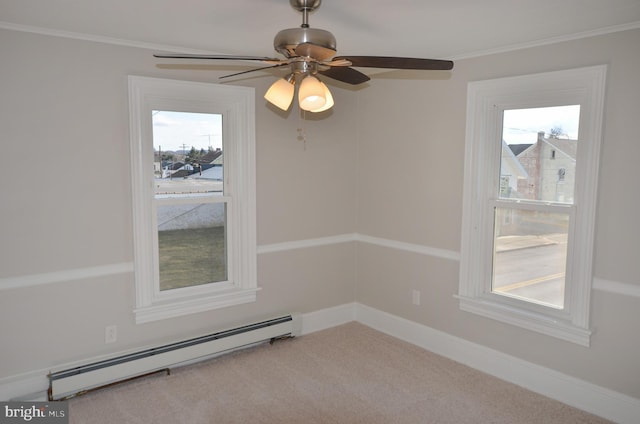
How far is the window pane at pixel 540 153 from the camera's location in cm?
294

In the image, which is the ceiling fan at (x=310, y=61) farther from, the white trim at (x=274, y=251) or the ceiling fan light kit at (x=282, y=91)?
the white trim at (x=274, y=251)

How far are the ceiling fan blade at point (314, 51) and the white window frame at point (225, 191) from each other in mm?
1755

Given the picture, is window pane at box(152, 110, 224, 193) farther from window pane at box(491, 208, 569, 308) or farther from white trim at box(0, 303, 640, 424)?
window pane at box(491, 208, 569, 308)

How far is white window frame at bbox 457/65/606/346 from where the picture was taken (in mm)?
2801

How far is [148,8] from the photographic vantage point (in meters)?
2.34

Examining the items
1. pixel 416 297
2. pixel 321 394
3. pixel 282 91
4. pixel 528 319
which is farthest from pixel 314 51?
pixel 416 297

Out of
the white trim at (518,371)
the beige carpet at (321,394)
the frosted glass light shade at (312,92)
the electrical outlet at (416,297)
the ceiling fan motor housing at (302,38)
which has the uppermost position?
the ceiling fan motor housing at (302,38)

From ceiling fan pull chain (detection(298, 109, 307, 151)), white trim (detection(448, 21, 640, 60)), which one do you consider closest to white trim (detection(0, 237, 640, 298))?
ceiling fan pull chain (detection(298, 109, 307, 151))

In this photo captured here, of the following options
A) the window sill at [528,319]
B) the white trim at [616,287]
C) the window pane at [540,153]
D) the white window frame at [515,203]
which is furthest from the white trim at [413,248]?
the white trim at [616,287]

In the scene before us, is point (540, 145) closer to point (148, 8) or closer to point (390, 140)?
point (390, 140)

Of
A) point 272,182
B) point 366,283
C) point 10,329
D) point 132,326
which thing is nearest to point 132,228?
point 132,326

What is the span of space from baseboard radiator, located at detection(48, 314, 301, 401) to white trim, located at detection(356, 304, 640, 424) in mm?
942

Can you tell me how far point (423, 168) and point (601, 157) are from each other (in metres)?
1.35

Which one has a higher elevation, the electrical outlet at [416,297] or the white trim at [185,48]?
the white trim at [185,48]
